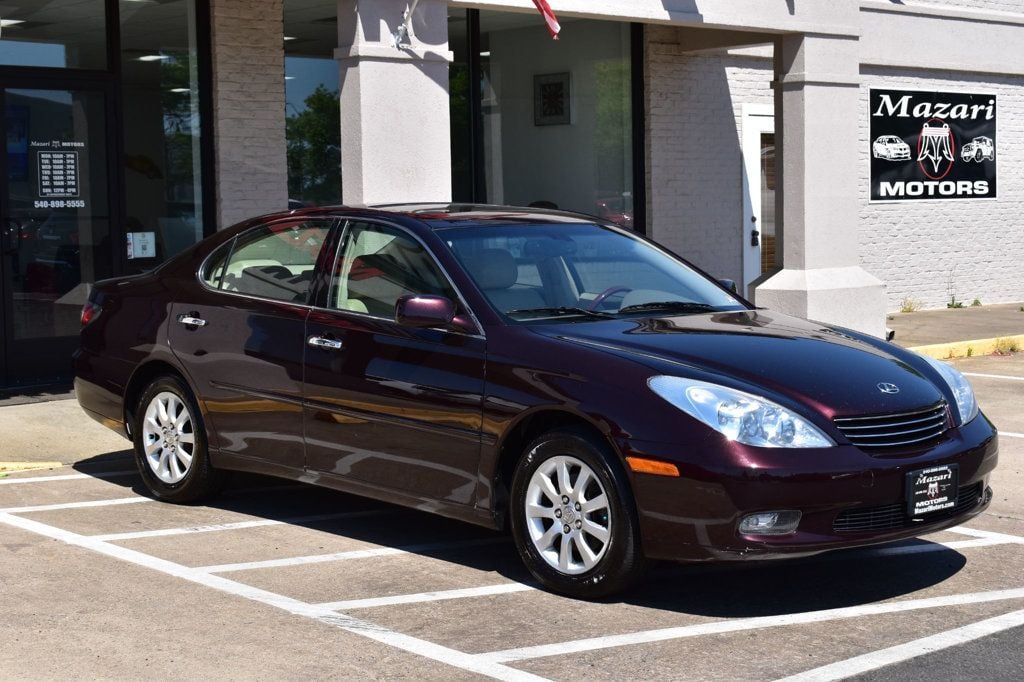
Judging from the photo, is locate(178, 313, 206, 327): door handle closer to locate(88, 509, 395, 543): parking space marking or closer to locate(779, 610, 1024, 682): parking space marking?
locate(88, 509, 395, 543): parking space marking

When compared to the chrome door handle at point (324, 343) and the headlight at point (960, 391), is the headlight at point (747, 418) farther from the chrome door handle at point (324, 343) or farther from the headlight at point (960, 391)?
the chrome door handle at point (324, 343)

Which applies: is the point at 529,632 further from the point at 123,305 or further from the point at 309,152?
the point at 309,152

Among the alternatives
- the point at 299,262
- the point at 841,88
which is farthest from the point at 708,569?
the point at 841,88

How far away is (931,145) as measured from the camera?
1955 centimetres

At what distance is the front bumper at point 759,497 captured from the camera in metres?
5.60

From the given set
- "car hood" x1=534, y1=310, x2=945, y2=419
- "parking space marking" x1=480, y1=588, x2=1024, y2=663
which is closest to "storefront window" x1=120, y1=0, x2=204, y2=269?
"car hood" x1=534, y1=310, x2=945, y2=419

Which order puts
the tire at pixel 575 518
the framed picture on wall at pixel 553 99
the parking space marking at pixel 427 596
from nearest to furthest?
the tire at pixel 575 518
the parking space marking at pixel 427 596
the framed picture on wall at pixel 553 99

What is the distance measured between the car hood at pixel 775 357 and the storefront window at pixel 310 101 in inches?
299

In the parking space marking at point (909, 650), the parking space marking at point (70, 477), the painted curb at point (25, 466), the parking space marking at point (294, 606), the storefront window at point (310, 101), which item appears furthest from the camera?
the storefront window at point (310, 101)

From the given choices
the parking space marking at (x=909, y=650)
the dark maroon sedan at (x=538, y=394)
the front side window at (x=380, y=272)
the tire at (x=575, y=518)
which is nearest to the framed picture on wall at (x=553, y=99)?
the dark maroon sedan at (x=538, y=394)

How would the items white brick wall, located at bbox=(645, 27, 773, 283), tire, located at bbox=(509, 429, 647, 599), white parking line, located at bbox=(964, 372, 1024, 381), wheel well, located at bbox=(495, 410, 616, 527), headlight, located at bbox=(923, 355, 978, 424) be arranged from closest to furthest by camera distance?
tire, located at bbox=(509, 429, 647, 599)
wheel well, located at bbox=(495, 410, 616, 527)
headlight, located at bbox=(923, 355, 978, 424)
white parking line, located at bbox=(964, 372, 1024, 381)
white brick wall, located at bbox=(645, 27, 773, 283)

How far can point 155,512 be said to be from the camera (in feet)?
25.9

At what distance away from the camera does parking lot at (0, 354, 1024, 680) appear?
5207mm

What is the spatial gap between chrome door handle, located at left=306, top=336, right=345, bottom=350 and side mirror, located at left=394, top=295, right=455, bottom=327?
57cm
